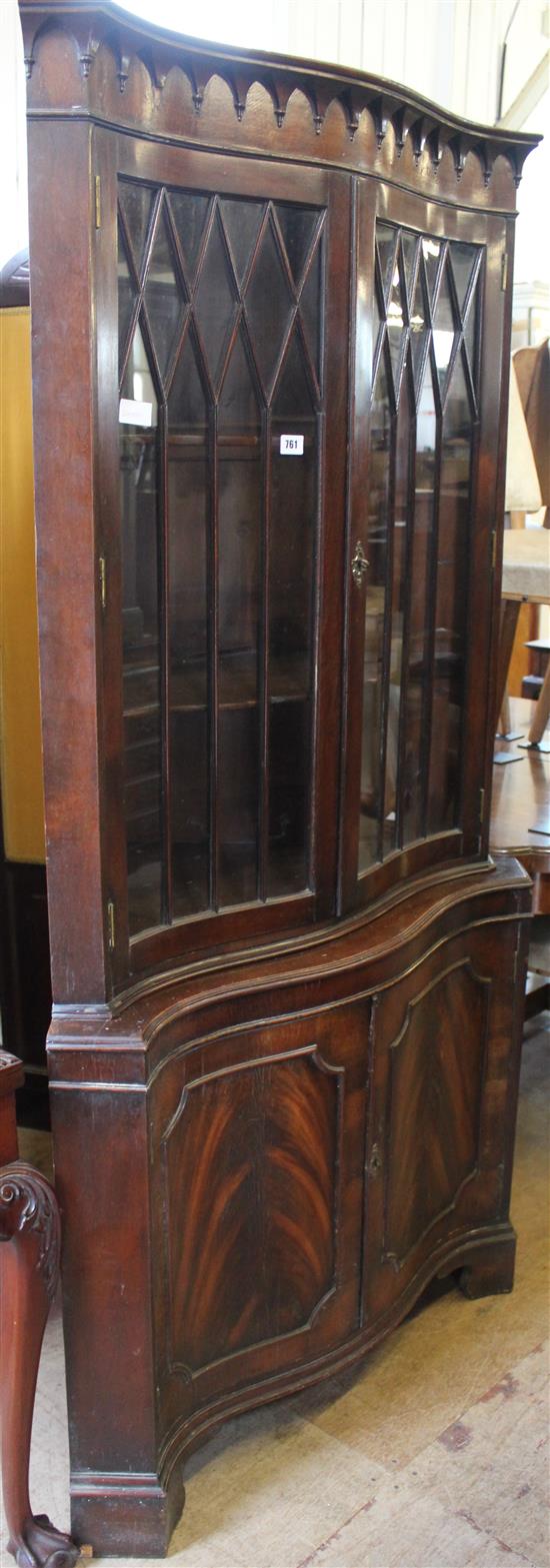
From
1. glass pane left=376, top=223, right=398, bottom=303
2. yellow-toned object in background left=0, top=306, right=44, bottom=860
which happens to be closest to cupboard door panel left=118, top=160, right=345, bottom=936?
glass pane left=376, top=223, right=398, bottom=303

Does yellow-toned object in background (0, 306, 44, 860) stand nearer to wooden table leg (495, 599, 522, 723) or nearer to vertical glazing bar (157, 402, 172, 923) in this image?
vertical glazing bar (157, 402, 172, 923)

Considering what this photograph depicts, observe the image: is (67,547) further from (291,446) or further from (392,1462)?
(392,1462)

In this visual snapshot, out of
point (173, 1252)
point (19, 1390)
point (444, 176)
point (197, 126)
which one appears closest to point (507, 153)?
point (444, 176)

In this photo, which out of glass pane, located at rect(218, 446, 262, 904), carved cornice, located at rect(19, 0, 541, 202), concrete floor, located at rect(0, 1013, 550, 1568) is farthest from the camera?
concrete floor, located at rect(0, 1013, 550, 1568)

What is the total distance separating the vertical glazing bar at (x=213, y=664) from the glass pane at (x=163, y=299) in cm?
10

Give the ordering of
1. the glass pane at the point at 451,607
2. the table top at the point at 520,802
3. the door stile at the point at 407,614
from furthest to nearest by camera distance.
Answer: the table top at the point at 520,802, the glass pane at the point at 451,607, the door stile at the point at 407,614

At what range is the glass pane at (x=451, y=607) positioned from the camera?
2.00 meters

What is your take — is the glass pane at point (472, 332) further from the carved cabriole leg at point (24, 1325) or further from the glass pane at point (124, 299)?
the carved cabriole leg at point (24, 1325)

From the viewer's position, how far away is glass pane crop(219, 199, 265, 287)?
157cm

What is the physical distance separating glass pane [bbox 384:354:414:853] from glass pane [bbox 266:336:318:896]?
201 mm

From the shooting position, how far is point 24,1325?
166 centimetres

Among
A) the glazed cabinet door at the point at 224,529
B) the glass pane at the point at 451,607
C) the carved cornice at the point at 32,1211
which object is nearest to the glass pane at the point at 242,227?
the glazed cabinet door at the point at 224,529

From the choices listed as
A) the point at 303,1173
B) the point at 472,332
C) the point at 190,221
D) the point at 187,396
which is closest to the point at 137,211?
the point at 190,221

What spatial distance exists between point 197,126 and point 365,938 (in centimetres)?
109
